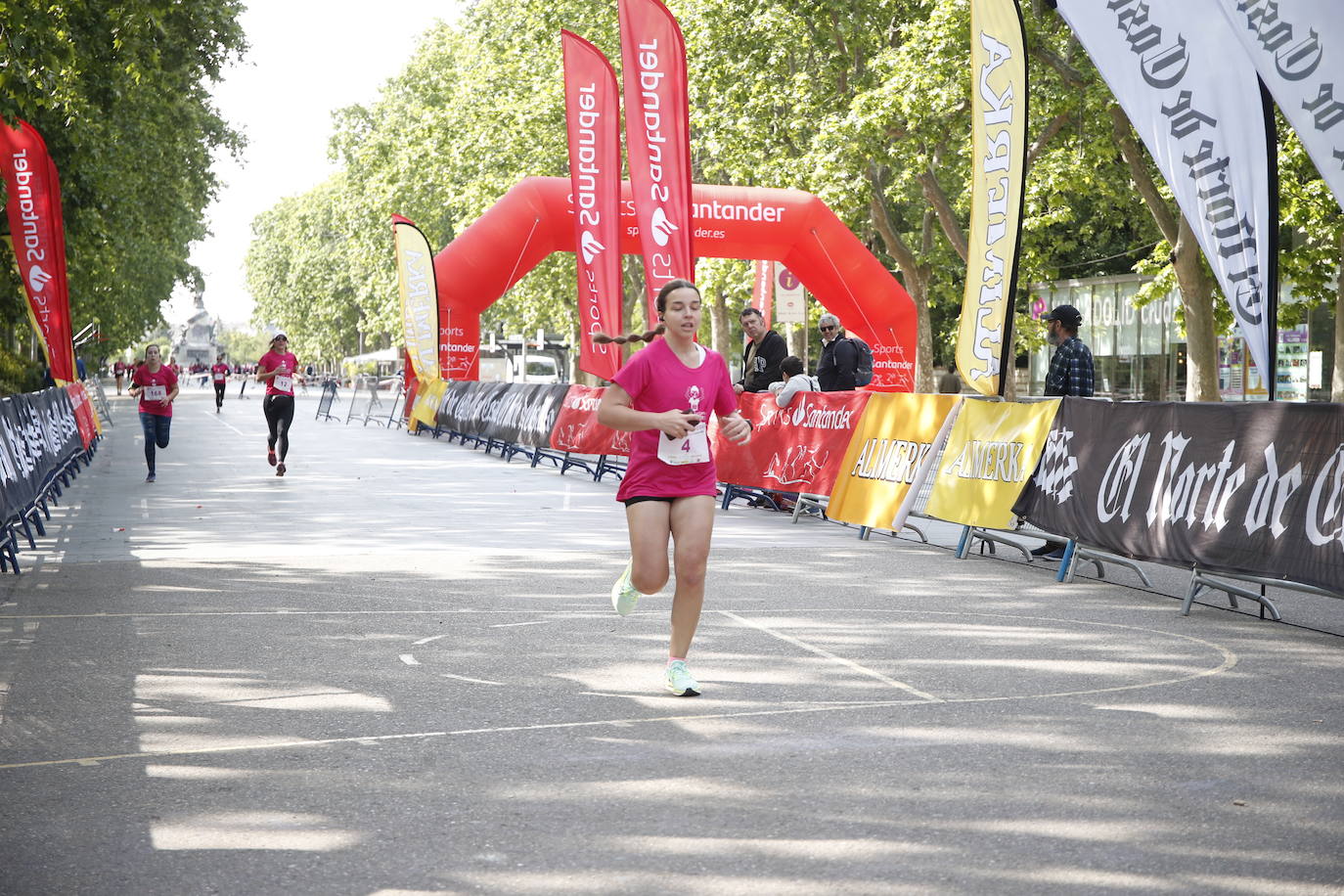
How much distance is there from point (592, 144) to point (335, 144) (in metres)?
54.5

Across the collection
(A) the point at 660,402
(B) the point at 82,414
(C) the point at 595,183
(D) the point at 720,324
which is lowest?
(B) the point at 82,414

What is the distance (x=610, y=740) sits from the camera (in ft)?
19.5

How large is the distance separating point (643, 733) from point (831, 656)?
199 cm

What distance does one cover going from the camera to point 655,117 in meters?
18.5

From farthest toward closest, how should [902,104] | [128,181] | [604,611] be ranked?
[128,181]
[902,104]
[604,611]

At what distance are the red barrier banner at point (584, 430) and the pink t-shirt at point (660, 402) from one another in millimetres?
13294

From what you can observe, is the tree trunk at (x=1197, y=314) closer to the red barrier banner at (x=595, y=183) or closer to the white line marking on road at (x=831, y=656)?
the red barrier banner at (x=595, y=183)

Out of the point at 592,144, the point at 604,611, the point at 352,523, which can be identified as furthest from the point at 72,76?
the point at 604,611

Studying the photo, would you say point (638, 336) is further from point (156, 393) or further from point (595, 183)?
A: point (156, 393)

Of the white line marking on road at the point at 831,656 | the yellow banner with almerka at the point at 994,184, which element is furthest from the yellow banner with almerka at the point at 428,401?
the white line marking on road at the point at 831,656

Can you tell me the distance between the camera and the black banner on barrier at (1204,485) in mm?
8539

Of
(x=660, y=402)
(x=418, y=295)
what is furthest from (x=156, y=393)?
(x=660, y=402)

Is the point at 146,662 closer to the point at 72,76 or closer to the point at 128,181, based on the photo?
the point at 72,76

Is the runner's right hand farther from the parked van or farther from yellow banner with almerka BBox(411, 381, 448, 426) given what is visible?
the parked van
